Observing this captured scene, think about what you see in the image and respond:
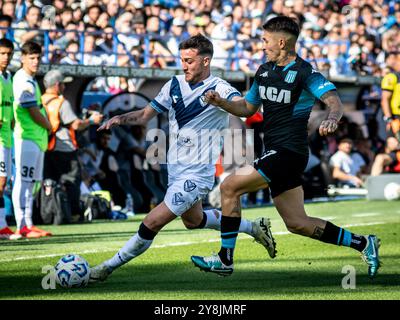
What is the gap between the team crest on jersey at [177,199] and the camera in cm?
914

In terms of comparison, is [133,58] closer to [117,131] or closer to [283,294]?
[117,131]

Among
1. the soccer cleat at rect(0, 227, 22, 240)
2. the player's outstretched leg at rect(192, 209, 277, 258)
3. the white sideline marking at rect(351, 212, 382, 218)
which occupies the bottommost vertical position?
the soccer cleat at rect(0, 227, 22, 240)

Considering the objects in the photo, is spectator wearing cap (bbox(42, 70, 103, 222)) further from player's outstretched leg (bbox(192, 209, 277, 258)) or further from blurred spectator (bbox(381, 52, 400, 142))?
player's outstretched leg (bbox(192, 209, 277, 258))

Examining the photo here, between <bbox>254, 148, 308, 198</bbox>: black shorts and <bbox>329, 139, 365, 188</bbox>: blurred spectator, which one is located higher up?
<bbox>254, 148, 308, 198</bbox>: black shorts

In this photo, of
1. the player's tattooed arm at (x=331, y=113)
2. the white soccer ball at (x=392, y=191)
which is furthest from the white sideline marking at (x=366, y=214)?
the player's tattooed arm at (x=331, y=113)

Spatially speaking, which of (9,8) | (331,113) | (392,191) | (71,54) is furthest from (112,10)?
(331,113)

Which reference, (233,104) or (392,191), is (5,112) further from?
(392,191)

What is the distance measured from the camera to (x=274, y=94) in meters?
9.34

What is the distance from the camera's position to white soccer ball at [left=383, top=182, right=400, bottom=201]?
20109 millimetres

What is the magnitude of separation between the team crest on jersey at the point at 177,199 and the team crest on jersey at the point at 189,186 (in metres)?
0.09

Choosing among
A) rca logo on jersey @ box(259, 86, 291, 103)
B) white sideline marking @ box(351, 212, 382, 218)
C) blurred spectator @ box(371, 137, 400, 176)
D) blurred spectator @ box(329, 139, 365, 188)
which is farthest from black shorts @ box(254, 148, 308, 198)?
blurred spectator @ box(329, 139, 365, 188)

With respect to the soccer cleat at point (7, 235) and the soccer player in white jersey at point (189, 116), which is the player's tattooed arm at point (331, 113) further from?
the soccer cleat at point (7, 235)
